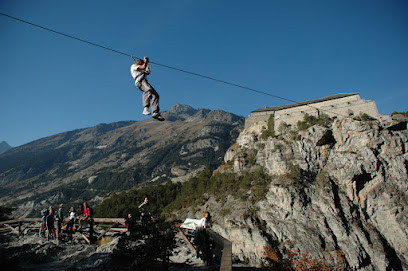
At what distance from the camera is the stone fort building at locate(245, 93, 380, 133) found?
3644cm

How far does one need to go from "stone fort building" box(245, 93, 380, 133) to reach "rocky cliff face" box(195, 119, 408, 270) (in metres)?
3.40

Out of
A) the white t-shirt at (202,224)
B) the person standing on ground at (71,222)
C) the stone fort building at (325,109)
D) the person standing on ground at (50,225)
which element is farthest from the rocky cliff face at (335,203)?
the white t-shirt at (202,224)

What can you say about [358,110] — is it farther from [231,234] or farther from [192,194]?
[192,194]

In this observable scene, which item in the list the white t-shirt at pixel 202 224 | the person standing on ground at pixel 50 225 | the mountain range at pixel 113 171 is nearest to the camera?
the white t-shirt at pixel 202 224

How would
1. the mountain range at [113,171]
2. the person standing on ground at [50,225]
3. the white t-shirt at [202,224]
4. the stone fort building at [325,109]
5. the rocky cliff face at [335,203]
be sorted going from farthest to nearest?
1. the mountain range at [113,171]
2. the stone fort building at [325,109]
3. the rocky cliff face at [335,203]
4. the person standing on ground at [50,225]
5. the white t-shirt at [202,224]

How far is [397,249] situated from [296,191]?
1421cm

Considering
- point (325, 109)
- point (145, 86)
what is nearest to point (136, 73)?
point (145, 86)

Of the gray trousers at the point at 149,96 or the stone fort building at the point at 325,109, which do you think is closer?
the gray trousers at the point at 149,96

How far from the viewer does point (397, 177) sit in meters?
31.1

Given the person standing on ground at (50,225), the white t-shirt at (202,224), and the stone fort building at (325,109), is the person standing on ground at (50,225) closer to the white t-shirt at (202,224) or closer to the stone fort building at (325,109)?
the white t-shirt at (202,224)

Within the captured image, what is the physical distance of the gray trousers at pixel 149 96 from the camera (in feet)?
19.3

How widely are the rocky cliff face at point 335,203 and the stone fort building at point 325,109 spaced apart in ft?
11.1

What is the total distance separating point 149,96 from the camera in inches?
232

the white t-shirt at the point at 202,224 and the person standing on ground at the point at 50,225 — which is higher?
the white t-shirt at the point at 202,224
